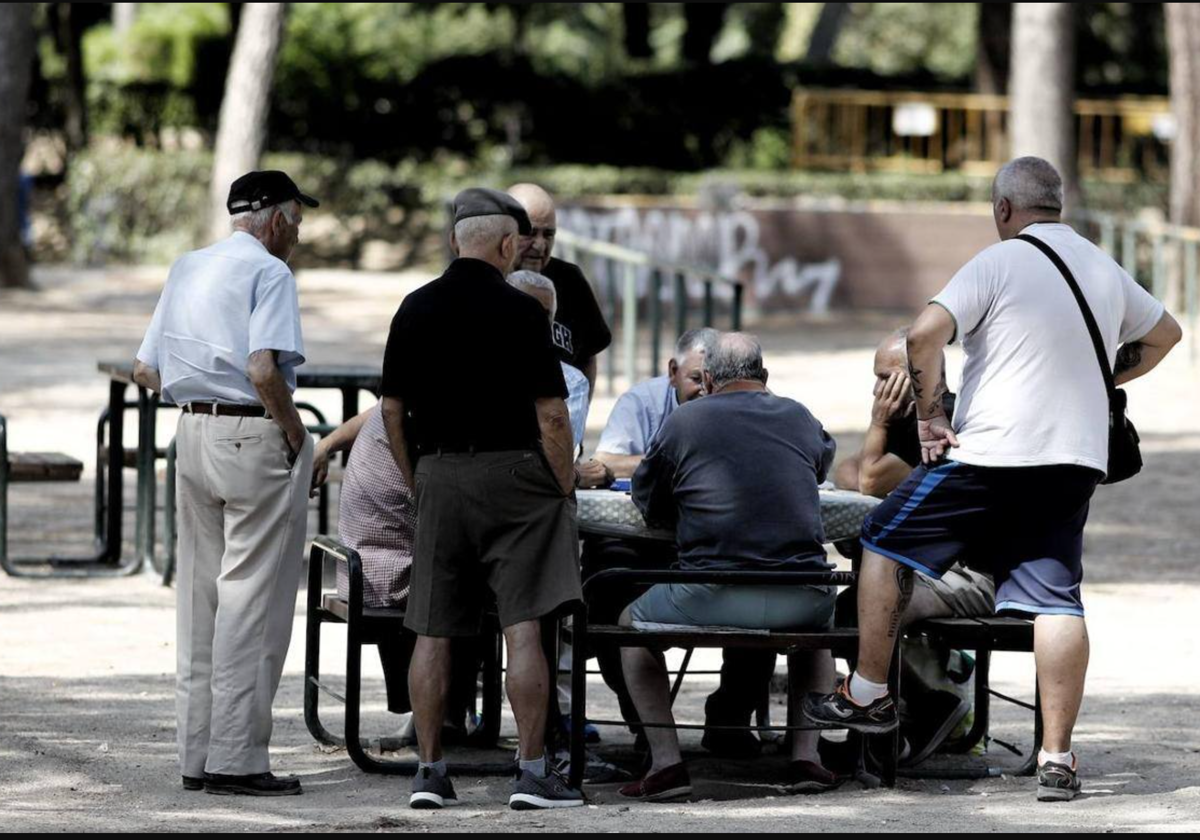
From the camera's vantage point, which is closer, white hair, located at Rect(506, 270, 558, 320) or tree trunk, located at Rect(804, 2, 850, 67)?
white hair, located at Rect(506, 270, 558, 320)

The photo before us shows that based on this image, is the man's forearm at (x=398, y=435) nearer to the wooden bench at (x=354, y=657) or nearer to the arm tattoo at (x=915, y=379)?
the wooden bench at (x=354, y=657)

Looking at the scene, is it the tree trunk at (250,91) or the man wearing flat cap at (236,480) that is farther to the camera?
the tree trunk at (250,91)

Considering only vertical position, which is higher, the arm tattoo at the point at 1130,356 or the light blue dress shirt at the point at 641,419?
the arm tattoo at the point at 1130,356

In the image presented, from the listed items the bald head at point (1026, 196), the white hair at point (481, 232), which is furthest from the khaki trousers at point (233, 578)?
the bald head at point (1026, 196)

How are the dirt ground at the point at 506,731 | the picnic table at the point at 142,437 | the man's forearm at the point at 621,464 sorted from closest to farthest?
the dirt ground at the point at 506,731
the man's forearm at the point at 621,464
the picnic table at the point at 142,437

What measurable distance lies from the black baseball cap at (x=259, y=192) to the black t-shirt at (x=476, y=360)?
1.80ft

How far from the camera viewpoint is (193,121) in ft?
107

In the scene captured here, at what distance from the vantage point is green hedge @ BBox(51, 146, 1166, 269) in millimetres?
28531

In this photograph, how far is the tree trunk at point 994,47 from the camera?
32.0 m

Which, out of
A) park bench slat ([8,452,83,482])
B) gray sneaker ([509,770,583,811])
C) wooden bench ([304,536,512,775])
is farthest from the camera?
park bench slat ([8,452,83,482])

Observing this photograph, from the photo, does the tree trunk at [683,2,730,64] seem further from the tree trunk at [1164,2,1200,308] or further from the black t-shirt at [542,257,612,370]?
the black t-shirt at [542,257,612,370]

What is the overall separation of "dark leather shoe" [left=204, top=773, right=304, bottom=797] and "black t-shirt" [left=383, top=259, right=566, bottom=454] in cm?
105

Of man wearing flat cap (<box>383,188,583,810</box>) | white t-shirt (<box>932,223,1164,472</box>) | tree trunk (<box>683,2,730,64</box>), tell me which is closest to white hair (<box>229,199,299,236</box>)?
man wearing flat cap (<box>383,188,583,810</box>)

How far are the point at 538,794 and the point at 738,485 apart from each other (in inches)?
38.7
